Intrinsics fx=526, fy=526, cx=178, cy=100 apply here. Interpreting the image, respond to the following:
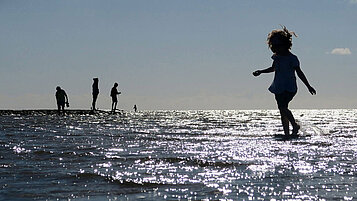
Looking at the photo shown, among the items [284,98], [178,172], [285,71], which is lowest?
[178,172]

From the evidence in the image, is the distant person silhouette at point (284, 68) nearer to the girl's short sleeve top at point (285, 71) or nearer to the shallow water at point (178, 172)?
the girl's short sleeve top at point (285, 71)

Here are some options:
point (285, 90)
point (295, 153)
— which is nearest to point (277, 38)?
point (285, 90)

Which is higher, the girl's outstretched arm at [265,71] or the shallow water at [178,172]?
the girl's outstretched arm at [265,71]

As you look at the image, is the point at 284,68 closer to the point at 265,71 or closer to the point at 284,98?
the point at 265,71

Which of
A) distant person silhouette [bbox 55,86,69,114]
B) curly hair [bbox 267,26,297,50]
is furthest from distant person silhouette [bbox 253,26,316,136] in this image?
distant person silhouette [bbox 55,86,69,114]

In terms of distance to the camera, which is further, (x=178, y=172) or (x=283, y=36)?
(x=283, y=36)

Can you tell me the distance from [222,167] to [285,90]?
4.83 metres

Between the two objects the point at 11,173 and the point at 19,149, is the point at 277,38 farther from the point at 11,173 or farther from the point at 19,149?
the point at 11,173

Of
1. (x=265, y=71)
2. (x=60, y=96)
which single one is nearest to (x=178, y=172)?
(x=265, y=71)

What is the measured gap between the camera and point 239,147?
5.53 m

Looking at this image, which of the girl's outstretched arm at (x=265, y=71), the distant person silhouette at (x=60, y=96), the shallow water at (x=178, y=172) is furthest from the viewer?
the distant person silhouette at (x=60, y=96)

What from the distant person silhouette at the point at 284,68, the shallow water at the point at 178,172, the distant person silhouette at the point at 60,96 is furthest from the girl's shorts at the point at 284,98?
the distant person silhouette at the point at 60,96

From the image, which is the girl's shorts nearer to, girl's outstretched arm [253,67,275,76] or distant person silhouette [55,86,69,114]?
girl's outstretched arm [253,67,275,76]

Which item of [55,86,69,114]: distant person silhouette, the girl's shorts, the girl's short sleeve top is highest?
[55,86,69,114]: distant person silhouette
